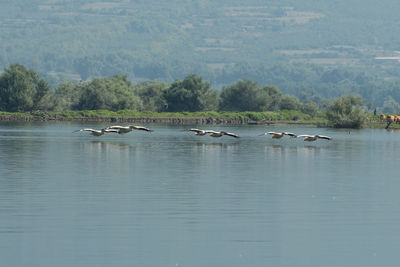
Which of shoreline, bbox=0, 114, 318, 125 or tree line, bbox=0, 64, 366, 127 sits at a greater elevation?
tree line, bbox=0, 64, 366, 127

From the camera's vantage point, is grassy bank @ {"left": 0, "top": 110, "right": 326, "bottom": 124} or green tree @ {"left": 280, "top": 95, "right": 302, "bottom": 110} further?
green tree @ {"left": 280, "top": 95, "right": 302, "bottom": 110}

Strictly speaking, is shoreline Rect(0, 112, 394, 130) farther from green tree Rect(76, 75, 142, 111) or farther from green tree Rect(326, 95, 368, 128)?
green tree Rect(326, 95, 368, 128)

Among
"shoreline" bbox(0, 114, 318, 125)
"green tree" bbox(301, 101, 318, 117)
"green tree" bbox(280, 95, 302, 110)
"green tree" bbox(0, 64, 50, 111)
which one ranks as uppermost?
"green tree" bbox(0, 64, 50, 111)

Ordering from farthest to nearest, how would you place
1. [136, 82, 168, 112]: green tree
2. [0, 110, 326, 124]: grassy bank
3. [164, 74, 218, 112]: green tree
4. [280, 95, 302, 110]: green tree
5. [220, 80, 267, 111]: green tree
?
[280, 95, 302, 110]: green tree → [220, 80, 267, 111]: green tree → [136, 82, 168, 112]: green tree → [164, 74, 218, 112]: green tree → [0, 110, 326, 124]: grassy bank

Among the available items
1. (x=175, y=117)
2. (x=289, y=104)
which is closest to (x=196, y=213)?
(x=175, y=117)

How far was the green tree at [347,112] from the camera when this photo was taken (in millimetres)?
A: 113312

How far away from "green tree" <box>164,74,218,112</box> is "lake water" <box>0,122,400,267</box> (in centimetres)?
11640

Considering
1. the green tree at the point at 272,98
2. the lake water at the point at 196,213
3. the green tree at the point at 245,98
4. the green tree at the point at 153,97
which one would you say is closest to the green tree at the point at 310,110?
the green tree at the point at 272,98

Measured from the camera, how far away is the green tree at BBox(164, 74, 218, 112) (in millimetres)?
167875

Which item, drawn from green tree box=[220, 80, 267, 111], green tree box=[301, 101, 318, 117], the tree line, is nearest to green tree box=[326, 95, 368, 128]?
the tree line

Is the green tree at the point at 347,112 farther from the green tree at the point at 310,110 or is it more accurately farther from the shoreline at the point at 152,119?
the green tree at the point at 310,110

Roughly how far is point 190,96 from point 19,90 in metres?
31.5

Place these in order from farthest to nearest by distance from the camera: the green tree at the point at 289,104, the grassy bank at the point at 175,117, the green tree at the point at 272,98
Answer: the green tree at the point at 289,104 → the green tree at the point at 272,98 → the grassy bank at the point at 175,117

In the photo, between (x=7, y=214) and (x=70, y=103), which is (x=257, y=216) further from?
(x=70, y=103)
